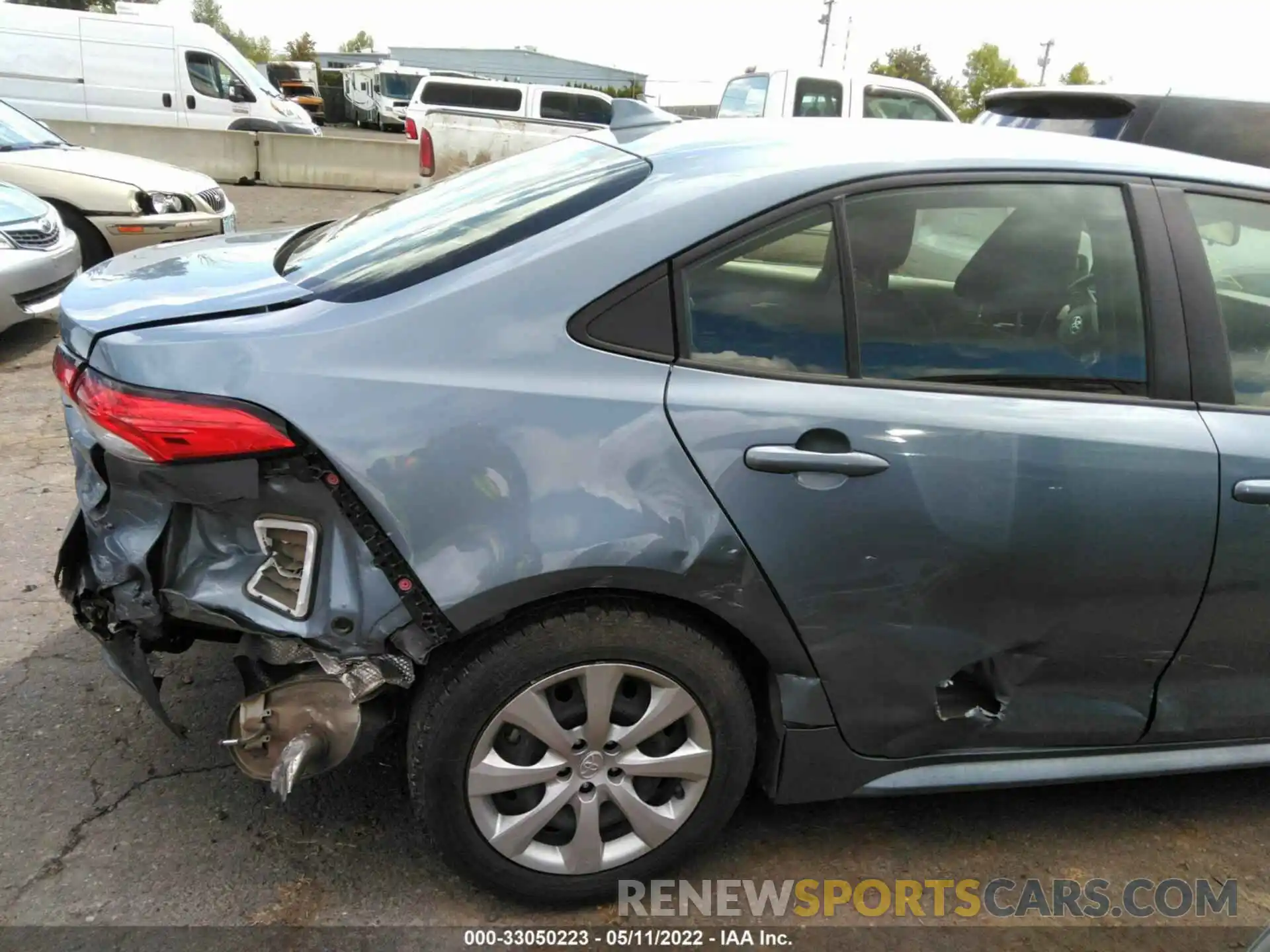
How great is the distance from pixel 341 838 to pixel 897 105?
35.9 feet

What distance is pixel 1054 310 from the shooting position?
91.0 inches

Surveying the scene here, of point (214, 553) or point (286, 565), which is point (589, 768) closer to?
point (286, 565)

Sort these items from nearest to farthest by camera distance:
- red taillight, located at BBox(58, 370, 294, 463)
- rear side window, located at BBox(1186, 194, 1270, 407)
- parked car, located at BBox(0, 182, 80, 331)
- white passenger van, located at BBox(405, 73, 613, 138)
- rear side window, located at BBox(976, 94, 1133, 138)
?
red taillight, located at BBox(58, 370, 294, 463) < rear side window, located at BBox(1186, 194, 1270, 407) < rear side window, located at BBox(976, 94, 1133, 138) < parked car, located at BBox(0, 182, 80, 331) < white passenger van, located at BBox(405, 73, 613, 138)

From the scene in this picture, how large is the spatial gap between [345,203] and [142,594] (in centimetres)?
1270

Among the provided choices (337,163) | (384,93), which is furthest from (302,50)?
(337,163)

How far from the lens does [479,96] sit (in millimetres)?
20969

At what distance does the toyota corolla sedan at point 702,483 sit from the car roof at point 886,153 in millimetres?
15

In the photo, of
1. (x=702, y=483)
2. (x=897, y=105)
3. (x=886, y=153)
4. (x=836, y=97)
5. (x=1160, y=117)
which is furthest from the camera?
(x=897, y=105)

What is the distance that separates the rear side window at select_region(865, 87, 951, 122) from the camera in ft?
36.8

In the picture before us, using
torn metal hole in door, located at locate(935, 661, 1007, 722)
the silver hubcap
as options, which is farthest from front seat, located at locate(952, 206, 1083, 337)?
the silver hubcap

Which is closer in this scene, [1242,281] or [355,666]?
[355,666]

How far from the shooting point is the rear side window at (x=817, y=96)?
11.0m

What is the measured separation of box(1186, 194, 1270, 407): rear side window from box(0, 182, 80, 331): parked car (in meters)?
5.77

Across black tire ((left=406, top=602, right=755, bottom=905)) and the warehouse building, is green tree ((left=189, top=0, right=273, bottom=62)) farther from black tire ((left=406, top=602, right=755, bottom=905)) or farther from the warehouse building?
black tire ((left=406, top=602, right=755, bottom=905))
